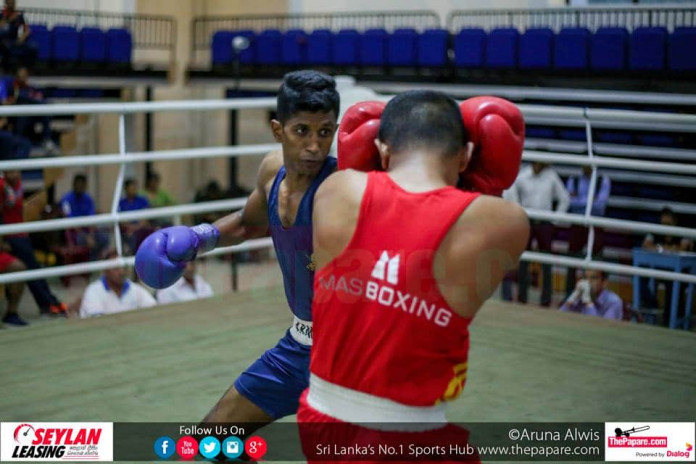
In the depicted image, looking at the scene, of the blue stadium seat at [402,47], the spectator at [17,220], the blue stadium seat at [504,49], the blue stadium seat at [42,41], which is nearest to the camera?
the spectator at [17,220]

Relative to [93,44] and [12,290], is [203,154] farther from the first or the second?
[93,44]

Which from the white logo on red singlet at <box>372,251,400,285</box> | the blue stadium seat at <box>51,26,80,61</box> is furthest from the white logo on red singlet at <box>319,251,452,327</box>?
the blue stadium seat at <box>51,26,80,61</box>

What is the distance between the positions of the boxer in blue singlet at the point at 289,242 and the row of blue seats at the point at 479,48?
7.22m

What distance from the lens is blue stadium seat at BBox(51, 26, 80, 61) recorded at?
11.6 meters

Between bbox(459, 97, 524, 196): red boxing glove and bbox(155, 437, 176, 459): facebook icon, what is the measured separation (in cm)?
148

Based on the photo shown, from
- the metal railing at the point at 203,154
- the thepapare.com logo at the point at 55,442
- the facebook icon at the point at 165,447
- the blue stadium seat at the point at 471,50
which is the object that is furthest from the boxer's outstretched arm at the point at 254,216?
the blue stadium seat at the point at 471,50

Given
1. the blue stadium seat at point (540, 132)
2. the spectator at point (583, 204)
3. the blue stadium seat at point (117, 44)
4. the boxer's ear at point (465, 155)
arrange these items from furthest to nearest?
the blue stadium seat at point (117, 44) < the blue stadium seat at point (540, 132) < the spectator at point (583, 204) < the boxer's ear at point (465, 155)

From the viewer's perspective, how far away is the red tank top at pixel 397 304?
171 cm

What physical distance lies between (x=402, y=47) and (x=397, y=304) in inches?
387

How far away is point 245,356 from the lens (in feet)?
13.5

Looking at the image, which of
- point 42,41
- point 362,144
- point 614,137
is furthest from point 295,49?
point 362,144

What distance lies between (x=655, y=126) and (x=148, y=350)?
635 cm

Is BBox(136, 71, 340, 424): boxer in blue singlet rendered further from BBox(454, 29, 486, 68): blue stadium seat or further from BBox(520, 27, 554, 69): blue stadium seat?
BBox(454, 29, 486, 68): blue stadium seat

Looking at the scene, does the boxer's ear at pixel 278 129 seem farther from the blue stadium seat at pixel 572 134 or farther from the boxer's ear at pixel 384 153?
the blue stadium seat at pixel 572 134
